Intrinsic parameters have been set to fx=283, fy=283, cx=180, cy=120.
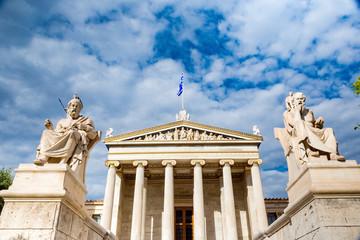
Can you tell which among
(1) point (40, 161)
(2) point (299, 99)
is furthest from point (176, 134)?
(1) point (40, 161)

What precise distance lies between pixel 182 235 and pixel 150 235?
2.93 m

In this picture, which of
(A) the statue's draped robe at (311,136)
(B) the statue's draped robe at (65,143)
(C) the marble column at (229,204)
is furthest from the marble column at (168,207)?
(A) the statue's draped robe at (311,136)

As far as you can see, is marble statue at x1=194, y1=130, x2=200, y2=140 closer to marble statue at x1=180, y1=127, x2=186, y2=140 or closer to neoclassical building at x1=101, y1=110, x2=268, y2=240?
neoclassical building at x1=101, y1=110, x2=268, y2=240

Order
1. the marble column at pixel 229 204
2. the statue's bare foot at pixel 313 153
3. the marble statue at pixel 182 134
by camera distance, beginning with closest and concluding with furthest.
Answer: the statue's bare foot at pixel 313 153, the marble column at pixel 229 204, the marble statue at pixel 182 134

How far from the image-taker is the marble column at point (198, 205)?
2209 centimetres

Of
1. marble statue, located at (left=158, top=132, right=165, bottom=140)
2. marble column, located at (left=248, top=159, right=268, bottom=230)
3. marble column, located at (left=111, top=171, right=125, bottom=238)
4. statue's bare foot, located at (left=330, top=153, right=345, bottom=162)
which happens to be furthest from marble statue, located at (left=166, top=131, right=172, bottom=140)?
statue's bare foot, located at (left=330, top=153, right=345, bottom=162)

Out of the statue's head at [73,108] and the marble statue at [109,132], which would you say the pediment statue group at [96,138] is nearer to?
the statue's head at [73,108]

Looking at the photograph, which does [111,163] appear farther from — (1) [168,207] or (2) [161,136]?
(1) [168,207]

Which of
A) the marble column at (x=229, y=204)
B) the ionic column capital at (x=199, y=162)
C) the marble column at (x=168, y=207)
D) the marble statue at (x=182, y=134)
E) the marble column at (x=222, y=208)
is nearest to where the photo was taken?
the marble column at (x=168, y=207)

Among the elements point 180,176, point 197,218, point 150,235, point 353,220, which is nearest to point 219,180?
point 180,176

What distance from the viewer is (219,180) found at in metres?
27.3

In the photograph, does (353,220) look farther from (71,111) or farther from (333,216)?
(71,111)

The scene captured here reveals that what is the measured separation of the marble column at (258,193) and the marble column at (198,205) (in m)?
4.49

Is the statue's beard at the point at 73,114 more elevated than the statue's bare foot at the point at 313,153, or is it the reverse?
the statue's beard at the point at 73,114
